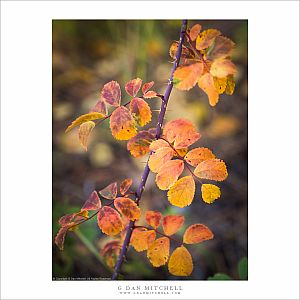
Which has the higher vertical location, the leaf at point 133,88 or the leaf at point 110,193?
the leaf at point 133,88

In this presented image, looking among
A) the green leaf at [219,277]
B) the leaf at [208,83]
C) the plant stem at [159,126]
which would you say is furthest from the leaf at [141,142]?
the green leaf at [219,277]

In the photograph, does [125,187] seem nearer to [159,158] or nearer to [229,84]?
[159,158]

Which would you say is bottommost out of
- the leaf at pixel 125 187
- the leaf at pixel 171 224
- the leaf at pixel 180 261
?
the leaf at pixel 180 261

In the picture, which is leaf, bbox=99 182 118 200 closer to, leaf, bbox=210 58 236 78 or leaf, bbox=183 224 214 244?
leaf, bbox=183 224 214 244

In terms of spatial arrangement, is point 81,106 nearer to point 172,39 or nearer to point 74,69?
point 74,69

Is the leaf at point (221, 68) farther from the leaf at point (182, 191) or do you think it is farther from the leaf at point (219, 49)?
the leaf at point (182, 191)

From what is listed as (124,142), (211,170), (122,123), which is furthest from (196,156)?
(124,142)
